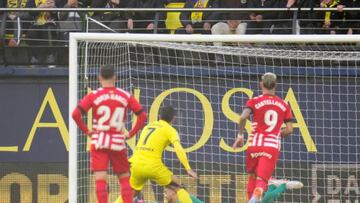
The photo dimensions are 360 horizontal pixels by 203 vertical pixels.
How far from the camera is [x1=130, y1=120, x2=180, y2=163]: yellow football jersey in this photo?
15859 millimetres

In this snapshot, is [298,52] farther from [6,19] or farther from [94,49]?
[6,19]

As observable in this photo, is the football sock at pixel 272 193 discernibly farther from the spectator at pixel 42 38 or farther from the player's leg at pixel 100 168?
the spectator at pixel 42 38

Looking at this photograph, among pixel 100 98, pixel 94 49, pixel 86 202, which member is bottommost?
pixel 86 202

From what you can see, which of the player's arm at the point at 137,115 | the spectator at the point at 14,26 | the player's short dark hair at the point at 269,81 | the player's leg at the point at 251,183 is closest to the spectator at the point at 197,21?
the spectator at the point at 14,26

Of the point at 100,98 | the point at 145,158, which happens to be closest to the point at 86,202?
the point at 145,158

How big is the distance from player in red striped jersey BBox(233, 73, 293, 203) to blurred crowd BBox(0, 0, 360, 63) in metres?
2.61

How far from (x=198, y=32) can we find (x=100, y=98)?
4.32m

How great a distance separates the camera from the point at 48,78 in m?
18.5

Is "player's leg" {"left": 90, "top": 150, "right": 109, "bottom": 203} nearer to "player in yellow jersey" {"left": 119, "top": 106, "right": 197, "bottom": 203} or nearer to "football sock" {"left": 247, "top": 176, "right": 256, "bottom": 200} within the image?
"player in yellow jersey" {"left": 119, "top": 106, "right": 197, "bottom": 203}

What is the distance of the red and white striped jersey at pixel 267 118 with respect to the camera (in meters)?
15.4

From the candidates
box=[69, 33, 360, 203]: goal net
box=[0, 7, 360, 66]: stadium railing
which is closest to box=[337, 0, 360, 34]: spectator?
box=[69, 33, 360, 203]: goal net

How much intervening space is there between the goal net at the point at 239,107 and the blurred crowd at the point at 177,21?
0.48 meters

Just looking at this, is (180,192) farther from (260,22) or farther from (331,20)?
(331,20)

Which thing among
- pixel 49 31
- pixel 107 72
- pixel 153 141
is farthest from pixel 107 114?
pixel 49 31
